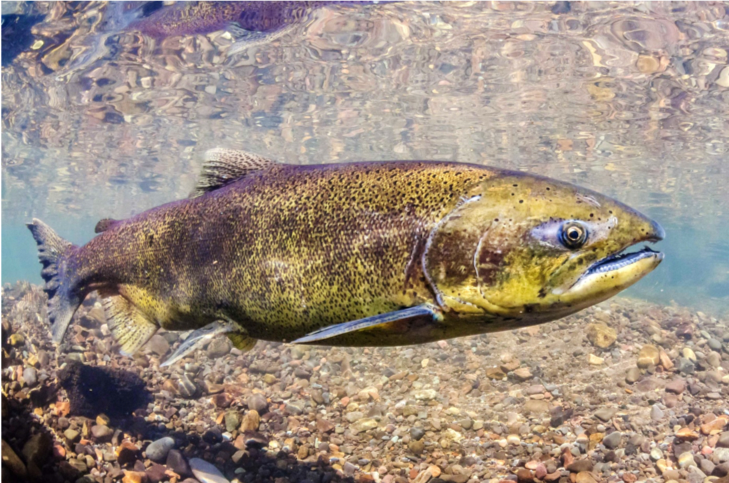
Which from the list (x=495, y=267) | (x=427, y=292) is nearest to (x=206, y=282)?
(x=427, y=292)

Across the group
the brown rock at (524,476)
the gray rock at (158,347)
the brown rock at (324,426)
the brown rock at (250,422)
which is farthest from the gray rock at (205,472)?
the gray rock at (158,347)

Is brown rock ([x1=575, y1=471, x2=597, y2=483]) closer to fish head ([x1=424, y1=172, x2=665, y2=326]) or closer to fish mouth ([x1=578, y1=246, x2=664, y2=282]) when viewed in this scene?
fish head ([x1=424, y1=172, x2=665, y2=326])

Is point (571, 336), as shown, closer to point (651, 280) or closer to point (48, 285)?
point (48, 285)

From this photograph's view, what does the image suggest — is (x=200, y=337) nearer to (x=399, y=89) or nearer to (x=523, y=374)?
(x=523, y=374)

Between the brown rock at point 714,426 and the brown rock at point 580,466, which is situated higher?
the brown rock at point 580,466

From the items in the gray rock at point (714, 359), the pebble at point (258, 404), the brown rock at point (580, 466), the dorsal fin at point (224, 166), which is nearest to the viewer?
the dorsal fin at point (224, 166)

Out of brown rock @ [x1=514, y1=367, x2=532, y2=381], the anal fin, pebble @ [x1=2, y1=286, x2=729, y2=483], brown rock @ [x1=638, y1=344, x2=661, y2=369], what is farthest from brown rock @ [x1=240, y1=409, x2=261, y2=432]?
brown rock @ [x1=638, y1=344, x2=661, y2=369]

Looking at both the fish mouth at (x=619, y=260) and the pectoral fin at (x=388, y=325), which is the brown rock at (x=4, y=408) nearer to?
the pectoral fin at (x=388, y=325)
